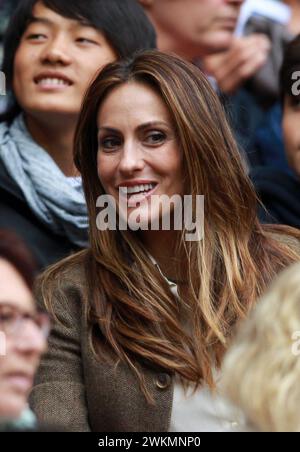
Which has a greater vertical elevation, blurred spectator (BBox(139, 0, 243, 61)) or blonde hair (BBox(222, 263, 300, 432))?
blurred spectator (BBox(139, 0, 243, 61))

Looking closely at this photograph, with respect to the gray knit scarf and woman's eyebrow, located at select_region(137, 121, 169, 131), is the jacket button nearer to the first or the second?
woman's eyebrow, located at select_region(137, 121, 169, 131)

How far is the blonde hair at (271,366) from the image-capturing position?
1546 mm

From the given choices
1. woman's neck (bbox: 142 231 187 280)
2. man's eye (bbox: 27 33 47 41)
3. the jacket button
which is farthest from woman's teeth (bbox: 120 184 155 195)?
man's eye (bbox: 27 33 47 41)

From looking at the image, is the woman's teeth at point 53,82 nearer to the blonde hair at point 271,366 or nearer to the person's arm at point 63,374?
the person's arm at point 63,374

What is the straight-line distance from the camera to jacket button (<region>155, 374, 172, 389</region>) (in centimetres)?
221

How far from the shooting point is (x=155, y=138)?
2.37 m

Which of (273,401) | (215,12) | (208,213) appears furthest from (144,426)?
(215,12)

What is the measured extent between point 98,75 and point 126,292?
0.53 m

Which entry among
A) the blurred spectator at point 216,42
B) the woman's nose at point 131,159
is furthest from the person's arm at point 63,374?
the blurred spectator at point 216,42

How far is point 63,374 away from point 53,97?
2.82ft

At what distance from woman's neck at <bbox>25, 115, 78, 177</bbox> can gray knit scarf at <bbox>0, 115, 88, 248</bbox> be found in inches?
2.6

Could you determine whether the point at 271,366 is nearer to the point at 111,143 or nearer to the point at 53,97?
the point at 111,143

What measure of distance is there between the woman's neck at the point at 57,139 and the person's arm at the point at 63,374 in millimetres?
642
